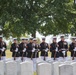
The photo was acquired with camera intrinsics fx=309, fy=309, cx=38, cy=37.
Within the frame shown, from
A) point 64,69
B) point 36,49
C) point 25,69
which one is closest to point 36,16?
point 36,49

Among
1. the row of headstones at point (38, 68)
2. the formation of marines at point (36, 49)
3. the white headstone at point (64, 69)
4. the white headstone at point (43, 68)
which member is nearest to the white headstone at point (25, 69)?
the row of headstones at point (38, 68)

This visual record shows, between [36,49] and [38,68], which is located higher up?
[36,49]

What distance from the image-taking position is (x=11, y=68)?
10250mm

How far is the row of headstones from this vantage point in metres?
8.79

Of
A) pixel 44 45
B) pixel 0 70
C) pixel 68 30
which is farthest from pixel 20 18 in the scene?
pixel 0 70

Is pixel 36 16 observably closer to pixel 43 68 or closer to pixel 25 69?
pixel 25 69

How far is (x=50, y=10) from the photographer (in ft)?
78.2

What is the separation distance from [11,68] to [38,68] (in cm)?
118

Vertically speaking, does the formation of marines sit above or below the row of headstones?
above

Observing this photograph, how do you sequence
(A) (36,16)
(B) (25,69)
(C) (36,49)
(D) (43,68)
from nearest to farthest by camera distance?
(D) (43,68) < (B) (25,69) < (C) (36,49) < (A) (36,16)

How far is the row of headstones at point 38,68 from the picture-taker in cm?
879

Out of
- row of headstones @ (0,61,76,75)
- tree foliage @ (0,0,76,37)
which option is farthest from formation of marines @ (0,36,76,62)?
tree foliage @ (0,0,76,37)

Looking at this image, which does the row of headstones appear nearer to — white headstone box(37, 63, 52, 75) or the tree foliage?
white headstone box(37, 63, 52, 75)

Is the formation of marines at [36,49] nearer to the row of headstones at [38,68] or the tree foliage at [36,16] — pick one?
the row of headstones at [38,68]
